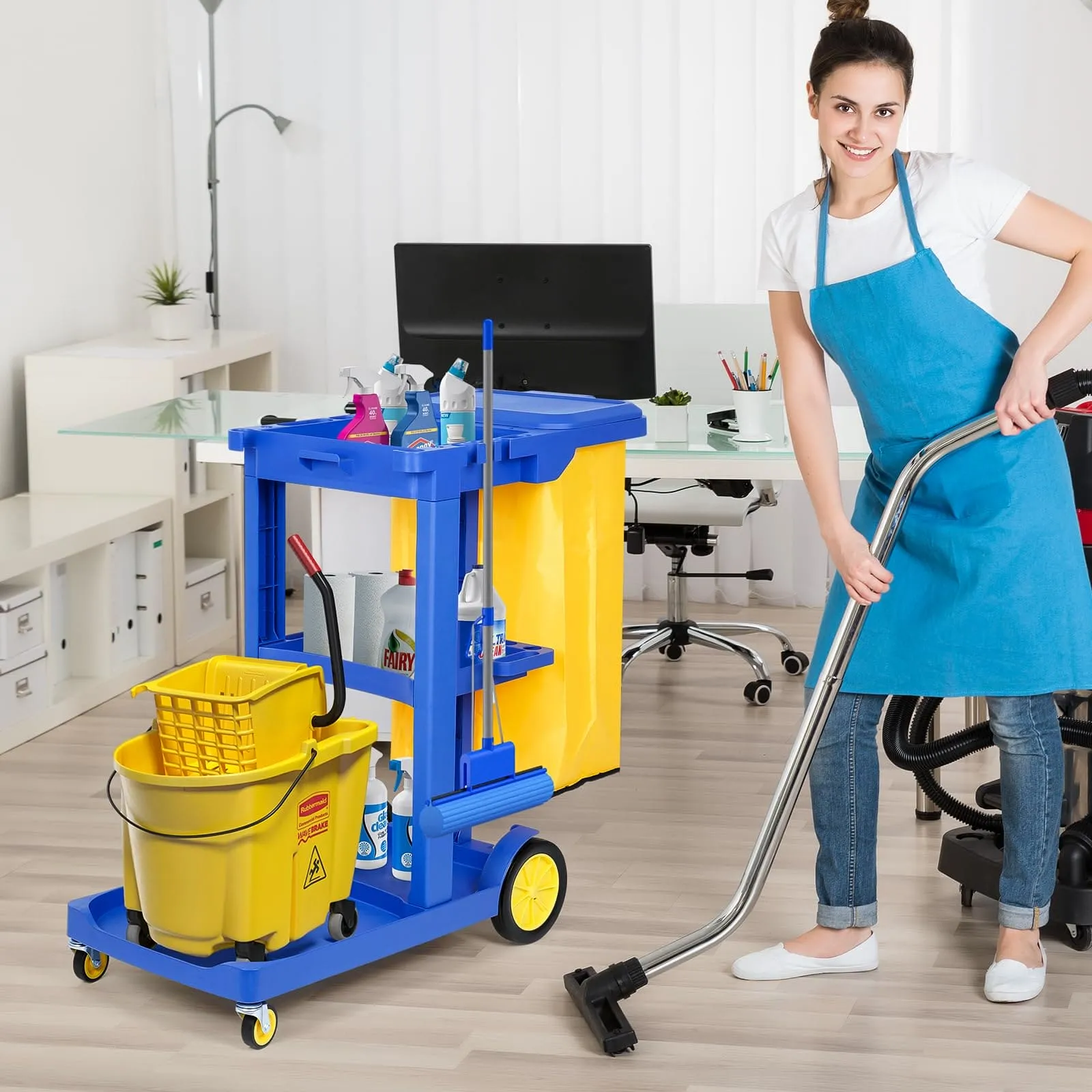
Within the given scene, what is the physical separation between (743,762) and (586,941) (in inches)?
39.6

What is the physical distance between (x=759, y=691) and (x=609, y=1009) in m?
1.76

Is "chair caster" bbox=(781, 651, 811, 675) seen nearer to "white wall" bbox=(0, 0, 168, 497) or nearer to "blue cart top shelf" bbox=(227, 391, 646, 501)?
"blue cart top shelf" bbox=(227, 391, 646, 501)

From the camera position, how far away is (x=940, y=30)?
475 cm

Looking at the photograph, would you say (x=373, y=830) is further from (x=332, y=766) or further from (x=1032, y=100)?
(x=1032, y=100)

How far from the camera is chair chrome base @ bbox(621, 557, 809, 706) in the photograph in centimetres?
389

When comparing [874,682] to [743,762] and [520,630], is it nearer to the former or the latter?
[520,630]

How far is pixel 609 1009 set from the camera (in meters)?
2.15

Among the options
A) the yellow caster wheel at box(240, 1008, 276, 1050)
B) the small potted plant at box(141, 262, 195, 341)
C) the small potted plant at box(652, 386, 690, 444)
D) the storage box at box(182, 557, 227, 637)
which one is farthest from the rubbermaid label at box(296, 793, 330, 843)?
the small potted plant at box(141, 262, 195, 341)

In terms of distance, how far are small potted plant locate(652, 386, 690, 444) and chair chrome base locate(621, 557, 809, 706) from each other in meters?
0.83

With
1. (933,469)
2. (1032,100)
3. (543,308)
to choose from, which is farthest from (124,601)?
(1032,100)

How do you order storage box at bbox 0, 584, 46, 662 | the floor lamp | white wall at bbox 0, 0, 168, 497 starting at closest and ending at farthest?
storage box at bbox 0, 584, 46, 662, white wall at bbox 0, 0, 168, 497, the floor lamp

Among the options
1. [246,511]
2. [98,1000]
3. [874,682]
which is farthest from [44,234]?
[874,682]

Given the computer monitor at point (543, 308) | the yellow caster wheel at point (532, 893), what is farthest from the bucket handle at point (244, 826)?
the computer monitor at point (543, 308)

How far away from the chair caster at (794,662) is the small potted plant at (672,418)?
1073mm
